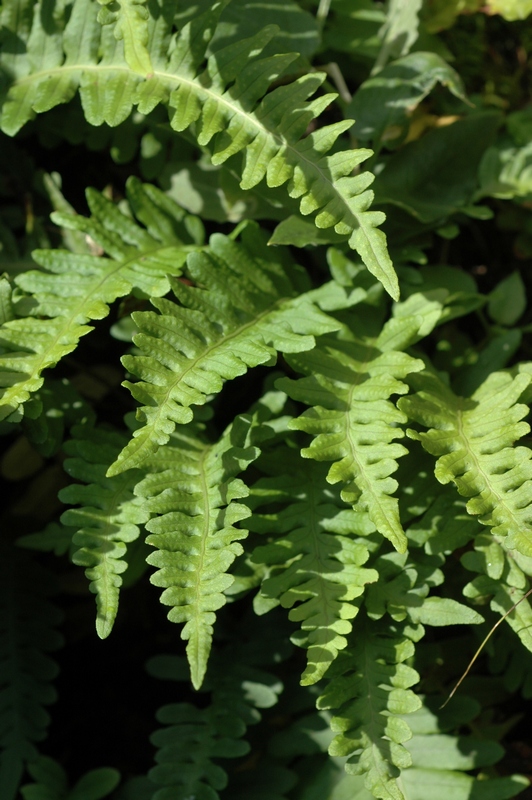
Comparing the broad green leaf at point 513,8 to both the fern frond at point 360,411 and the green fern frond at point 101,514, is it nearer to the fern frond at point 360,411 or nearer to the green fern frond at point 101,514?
the fern frond at point 360,411

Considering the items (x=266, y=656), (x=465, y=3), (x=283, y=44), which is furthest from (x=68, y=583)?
(x=465, y=3)

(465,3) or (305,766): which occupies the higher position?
(465,3)

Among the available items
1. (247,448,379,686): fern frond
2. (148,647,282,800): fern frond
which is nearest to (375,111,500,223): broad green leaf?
(247,448,379,686): fern frond

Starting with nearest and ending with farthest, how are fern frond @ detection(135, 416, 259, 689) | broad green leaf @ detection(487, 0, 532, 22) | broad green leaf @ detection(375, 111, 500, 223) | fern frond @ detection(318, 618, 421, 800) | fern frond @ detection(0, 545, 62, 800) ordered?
1. fern frond @ detection(135, 416, 259, 689)
2. fern frond @ detection(318, 618, 421, 800)
3. fern frond @ detection(0, 545, 62, 800)
4. broad green leaf @ detection(375, 111, 500, 223)
5. broad green leaf @ detection(487, 0, 532, 22)

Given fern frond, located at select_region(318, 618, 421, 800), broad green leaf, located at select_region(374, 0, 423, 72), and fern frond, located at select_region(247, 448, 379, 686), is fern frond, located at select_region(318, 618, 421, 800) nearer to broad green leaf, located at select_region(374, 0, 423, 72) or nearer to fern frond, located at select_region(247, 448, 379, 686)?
fern frond, located at select_region(247, 448, 379, 686)

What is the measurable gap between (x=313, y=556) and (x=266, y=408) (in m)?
0.35

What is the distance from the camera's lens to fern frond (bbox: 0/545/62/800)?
70.4 inches

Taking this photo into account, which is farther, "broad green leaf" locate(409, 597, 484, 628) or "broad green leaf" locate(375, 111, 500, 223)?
A: "broad green leaf" locate(375, 111, 500, 223)

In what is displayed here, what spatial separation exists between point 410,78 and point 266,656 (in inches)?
58.0

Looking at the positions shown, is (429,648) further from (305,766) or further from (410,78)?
(410,78)

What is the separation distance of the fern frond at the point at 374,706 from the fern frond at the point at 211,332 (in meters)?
0.61

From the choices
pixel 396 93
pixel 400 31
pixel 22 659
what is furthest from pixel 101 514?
pixel 400 31

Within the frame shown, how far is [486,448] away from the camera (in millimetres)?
1453

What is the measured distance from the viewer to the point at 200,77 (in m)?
1.56
